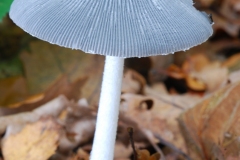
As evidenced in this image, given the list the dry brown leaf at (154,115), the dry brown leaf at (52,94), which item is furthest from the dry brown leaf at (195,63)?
the dry brown leaf at (52,94)

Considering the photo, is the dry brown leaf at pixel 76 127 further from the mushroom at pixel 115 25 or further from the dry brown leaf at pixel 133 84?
the mushroom at pixel 115 25

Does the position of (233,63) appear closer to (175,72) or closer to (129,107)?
(175,72)

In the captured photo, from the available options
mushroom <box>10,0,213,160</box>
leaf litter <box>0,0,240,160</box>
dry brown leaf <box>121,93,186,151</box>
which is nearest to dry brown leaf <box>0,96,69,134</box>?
leaf litter <box>0,0,240,160</box>

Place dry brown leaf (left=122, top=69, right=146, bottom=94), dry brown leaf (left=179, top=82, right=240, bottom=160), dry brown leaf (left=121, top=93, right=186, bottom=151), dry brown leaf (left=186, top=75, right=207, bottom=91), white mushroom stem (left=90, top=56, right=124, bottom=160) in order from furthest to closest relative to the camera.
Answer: dry brown leaf (left=186, top=75, right=207, bottom=91) < dry brown leaf (left=122, top=69, right=146, bottom=94) < dry brown leaf (left=121, top=93, right=186, bottom=151) < dry brown leaf (left=179, top=82, right=240, bottom=160) < white mushroom stem (left=90, top=56, right=124, bottom=160)

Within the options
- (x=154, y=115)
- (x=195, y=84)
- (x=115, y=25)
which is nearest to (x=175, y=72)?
(x=195, y=84)

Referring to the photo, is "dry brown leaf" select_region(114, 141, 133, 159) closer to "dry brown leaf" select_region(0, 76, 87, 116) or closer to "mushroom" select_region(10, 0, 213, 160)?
"dry brown leaf" select_region(0, 76, 87, 116)
